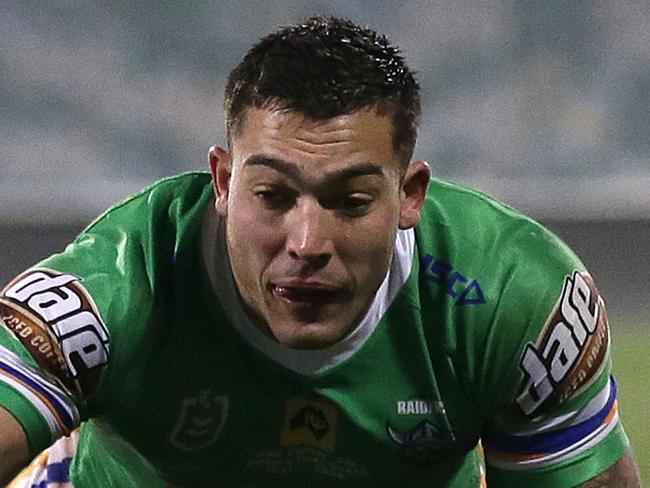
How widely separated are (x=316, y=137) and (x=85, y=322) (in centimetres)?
33

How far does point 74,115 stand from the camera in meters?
6.10

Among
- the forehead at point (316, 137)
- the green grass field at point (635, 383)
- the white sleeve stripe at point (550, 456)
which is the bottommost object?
the green grass field at point (635, 383)

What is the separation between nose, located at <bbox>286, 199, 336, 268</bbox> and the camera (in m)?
2.01

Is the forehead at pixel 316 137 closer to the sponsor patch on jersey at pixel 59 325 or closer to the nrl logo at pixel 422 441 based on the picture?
the sponsor patch on jersey at pixel 59 325

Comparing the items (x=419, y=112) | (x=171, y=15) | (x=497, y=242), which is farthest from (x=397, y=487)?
(x=171, y=15)

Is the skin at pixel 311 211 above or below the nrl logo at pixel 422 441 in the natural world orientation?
above

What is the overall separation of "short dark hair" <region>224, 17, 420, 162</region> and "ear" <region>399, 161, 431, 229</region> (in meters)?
0.03

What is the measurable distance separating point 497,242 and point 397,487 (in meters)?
0.34

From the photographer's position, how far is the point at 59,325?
6.69ft

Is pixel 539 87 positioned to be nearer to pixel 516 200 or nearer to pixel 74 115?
pixel 516 200

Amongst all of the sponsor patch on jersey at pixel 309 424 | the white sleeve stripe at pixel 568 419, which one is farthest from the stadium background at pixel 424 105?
the sponsor patch on jersey at pixel 309 424

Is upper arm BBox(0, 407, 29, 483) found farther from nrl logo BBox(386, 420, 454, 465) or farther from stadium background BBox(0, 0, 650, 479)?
stadium background BBox(0, 0, 650, 479)

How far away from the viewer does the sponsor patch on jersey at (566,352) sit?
7.30 ft

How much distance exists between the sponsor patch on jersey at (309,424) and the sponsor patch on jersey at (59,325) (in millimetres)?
280
